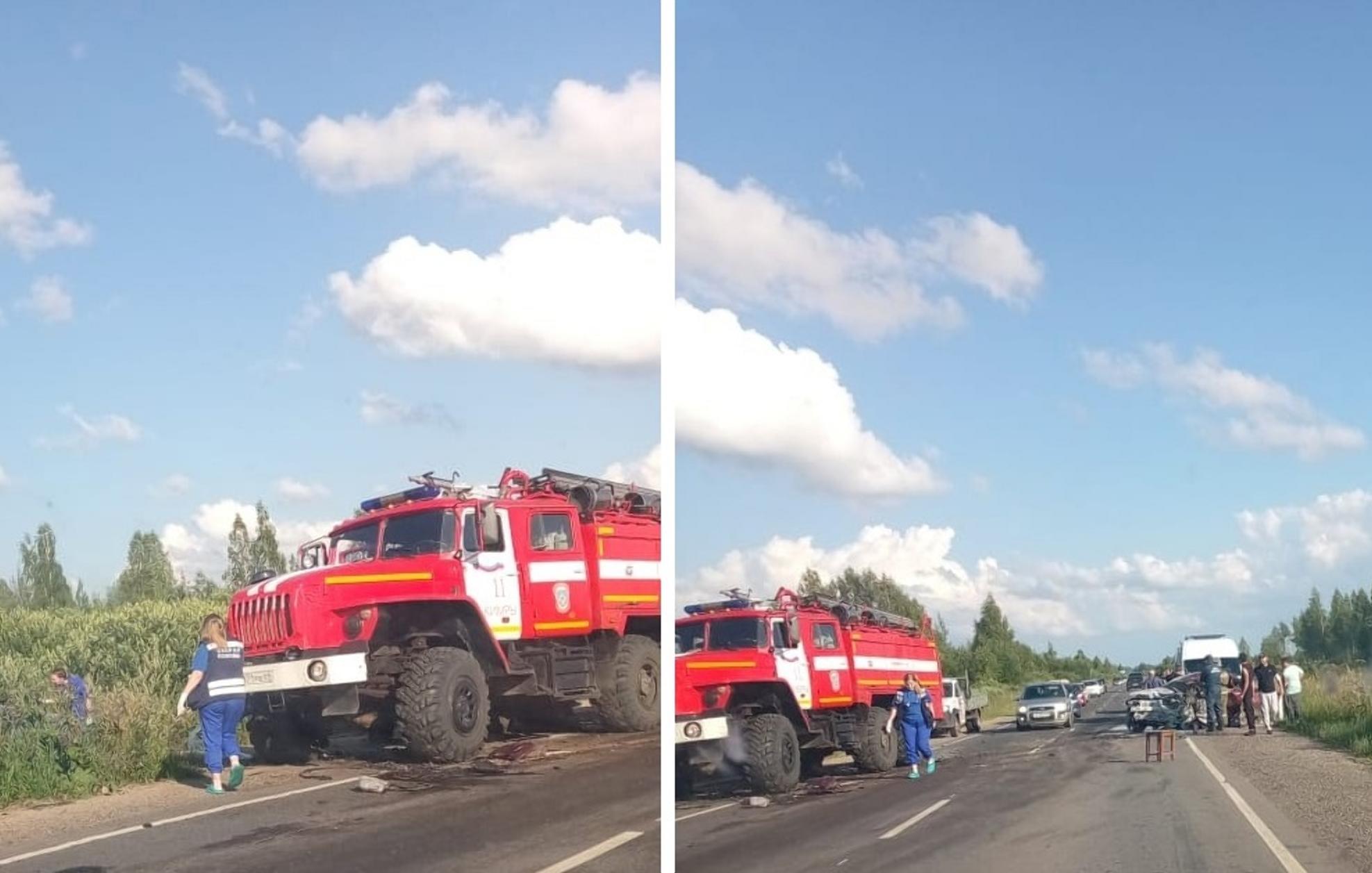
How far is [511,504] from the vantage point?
2.76m

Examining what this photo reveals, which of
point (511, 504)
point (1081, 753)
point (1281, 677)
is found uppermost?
point (511, 504)

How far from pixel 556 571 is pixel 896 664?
142cm

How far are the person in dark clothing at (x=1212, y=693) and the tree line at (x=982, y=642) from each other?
0.55 meters

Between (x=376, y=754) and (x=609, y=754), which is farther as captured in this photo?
(x=609, y=754)

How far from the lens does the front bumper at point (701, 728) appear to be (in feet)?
11.1

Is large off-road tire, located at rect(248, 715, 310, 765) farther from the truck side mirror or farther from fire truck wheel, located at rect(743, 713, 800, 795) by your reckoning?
fire truck wheel, located at rect(743, 713, 800, 795)

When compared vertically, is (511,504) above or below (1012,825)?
above

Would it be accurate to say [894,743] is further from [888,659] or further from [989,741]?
[989,741]

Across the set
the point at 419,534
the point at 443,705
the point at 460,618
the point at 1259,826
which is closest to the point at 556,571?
the point at 460,618

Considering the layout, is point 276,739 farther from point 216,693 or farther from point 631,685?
point 631,685

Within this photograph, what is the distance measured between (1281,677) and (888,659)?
1.43 metres

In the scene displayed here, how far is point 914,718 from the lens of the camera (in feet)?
12.2

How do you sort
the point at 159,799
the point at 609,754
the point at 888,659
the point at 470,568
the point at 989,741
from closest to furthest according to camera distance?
the point at 159,799
the point at 470,568
the point at 609,754
the point at 888,659
the point at 989,741

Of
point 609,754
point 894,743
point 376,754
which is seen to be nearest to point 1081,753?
point 894,743
